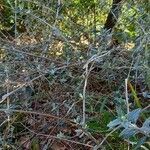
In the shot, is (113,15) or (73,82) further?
(113,15)

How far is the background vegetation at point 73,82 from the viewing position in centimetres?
162

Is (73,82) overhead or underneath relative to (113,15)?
underneath

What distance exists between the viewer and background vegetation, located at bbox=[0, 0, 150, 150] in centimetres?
162

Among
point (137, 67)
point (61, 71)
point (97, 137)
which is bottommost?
point (97, 137)

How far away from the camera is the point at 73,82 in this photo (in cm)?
188

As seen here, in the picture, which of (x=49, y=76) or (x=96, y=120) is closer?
(x=96, y=120)

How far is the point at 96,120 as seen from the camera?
1670mm

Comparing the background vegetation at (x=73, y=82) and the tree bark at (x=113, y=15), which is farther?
the tree bark at (x=113, y=15)

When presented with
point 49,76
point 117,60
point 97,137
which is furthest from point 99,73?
point 97,137

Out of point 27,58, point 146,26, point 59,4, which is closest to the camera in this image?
point 146,26

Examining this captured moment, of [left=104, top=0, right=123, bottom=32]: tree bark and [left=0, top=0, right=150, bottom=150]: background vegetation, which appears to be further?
[left=104, top=0, right=123, bottom=32]: tree bark

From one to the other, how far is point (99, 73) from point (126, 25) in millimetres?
394

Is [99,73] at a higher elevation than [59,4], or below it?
below

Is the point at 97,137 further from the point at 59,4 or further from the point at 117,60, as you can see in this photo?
the point at 59,4
